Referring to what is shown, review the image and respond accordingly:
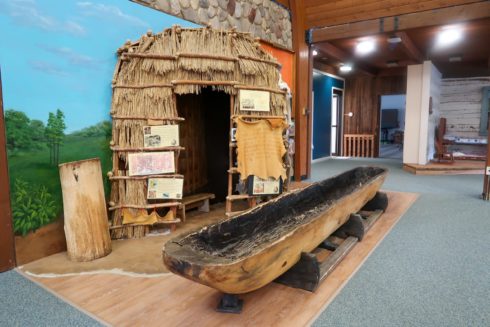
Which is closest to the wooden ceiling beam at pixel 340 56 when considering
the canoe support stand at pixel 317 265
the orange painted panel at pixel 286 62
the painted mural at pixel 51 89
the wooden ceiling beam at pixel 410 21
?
the wooden ceiling beam at pixel 410 21

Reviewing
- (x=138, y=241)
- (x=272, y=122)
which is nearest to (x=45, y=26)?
(x=138, y=241)

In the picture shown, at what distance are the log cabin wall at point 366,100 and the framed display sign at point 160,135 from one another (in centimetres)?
855

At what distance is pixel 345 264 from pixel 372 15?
4.56m

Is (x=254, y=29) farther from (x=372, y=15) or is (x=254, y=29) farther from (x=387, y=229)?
(x=387, y=229)

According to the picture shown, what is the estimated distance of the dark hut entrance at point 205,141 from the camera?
14.8 ft

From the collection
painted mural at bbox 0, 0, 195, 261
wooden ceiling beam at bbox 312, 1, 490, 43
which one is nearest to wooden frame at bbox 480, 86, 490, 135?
wooden ceiling beam at bbox 312, 1, 490, 43

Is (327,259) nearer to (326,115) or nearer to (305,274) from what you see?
(305,274)

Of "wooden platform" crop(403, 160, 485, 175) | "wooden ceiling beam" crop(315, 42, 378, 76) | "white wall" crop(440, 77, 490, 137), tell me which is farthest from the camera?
"white wall" crop(440, 77, 490, 137)

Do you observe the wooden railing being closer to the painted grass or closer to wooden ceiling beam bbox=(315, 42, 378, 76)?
wooden ceiling beam bbox=(315, 42, 378, 76)

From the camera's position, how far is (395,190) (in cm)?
558

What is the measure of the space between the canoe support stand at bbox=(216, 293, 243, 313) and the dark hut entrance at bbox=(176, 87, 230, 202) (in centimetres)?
258

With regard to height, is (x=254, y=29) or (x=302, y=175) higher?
(x=254, y=29)

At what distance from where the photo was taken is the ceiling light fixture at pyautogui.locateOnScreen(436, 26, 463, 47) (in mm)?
5532

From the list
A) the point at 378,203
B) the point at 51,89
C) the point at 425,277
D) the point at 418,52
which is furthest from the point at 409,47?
the point at 51,89
